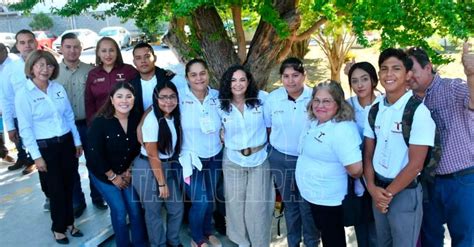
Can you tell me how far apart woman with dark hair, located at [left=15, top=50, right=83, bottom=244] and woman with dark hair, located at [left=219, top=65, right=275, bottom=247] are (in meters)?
1.60

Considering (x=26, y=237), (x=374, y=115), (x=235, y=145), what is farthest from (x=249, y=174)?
(x=26, y=237)

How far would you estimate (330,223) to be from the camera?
316 centimetres

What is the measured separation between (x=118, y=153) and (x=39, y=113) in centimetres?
92

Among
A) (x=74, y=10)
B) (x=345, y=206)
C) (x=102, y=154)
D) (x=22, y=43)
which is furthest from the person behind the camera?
(x=22, y=43)

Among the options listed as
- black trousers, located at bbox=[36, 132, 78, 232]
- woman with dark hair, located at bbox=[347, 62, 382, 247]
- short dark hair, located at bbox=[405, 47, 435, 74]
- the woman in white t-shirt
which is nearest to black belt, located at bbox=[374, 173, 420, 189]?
the woman in white t-shirt

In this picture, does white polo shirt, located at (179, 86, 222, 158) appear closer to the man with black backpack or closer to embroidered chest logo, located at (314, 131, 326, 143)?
embroidered chest logo, located at (314, 131, 326, 143)

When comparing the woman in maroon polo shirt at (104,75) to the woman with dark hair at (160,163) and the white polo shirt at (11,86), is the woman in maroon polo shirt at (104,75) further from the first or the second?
the white polo shirt at (11,86)

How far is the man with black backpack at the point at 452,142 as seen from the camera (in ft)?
9.61

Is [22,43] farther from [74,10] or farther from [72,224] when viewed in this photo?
[72,224]

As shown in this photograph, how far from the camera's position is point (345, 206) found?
10.2 feet

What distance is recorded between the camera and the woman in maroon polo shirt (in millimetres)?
4062

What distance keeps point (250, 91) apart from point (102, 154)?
1.40 meters

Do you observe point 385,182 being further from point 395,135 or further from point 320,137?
point 320,137

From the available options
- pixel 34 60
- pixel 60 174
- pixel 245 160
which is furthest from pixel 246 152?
pixel 34 60
